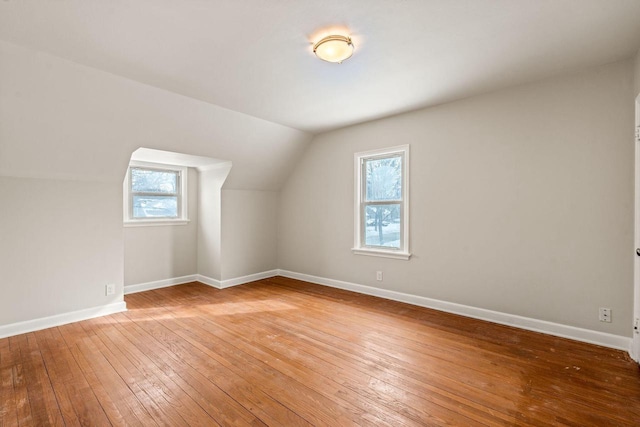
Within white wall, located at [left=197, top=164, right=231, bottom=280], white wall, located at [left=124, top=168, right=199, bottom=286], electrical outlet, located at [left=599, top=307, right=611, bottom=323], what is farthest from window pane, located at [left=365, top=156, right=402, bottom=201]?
white wall, located at [left=124, top=168, right=199, bottom=286]

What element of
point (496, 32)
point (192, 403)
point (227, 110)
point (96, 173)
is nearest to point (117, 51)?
point (227, 110)

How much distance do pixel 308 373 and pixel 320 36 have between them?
2594 mm

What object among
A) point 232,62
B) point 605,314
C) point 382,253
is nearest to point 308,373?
point 382,253

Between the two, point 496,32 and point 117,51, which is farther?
point 117,51

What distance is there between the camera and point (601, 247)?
2812 millimetres

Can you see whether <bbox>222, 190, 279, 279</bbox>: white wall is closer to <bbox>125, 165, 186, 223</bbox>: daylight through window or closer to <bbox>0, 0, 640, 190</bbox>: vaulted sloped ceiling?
<bbox>125, 165, 186, 223</bbox>: daylight through window

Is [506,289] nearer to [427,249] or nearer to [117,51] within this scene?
→ [427,249]

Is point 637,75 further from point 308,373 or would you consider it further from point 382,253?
point 308,373

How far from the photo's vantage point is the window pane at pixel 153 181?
4.73 meters

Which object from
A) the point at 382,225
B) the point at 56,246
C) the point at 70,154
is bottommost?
the point at 56,246

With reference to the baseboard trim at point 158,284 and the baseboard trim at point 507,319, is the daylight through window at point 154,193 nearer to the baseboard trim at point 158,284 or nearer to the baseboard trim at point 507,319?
the baseboard trim at point 158,284

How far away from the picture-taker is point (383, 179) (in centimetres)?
443

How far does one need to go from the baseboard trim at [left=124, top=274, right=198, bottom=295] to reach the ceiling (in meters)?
3.11

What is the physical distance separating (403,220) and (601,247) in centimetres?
201
